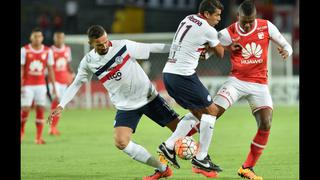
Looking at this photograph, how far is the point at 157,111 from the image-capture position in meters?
9.74

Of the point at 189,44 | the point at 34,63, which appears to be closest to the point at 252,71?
the point at 189,44

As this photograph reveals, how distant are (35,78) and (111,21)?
13911 mm

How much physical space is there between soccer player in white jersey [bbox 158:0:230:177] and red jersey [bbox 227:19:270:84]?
Answer: 474 mm

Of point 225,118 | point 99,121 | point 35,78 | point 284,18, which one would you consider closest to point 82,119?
point 99,121

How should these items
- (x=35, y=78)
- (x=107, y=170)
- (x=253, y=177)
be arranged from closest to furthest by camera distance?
(x=253, y=177)
(x=107, y=170)
(x=35, y=78)

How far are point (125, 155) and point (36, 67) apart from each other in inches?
148

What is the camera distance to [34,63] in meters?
15.4

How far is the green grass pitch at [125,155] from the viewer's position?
33.8 feet

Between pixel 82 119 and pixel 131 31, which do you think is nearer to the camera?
pixel 82 119

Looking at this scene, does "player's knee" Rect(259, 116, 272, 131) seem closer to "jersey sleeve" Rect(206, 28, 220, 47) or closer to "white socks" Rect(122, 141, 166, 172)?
"jersey sleeve" Rect(206, 28, 220, 47)

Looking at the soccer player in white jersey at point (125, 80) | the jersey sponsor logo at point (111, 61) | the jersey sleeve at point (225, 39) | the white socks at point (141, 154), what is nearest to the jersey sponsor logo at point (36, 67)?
the soccer player in white jersey at point (125, 80)

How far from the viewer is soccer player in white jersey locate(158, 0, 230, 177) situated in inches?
369

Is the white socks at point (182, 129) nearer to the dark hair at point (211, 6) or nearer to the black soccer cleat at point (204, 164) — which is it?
the black soccer cleat at point (204, 164)

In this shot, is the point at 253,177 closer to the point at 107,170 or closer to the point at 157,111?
the point at 157,111
